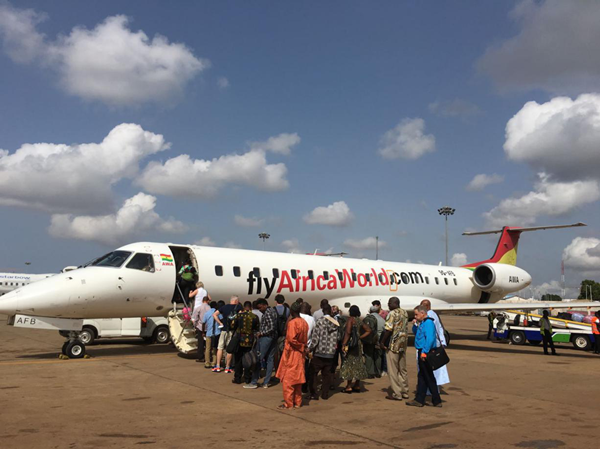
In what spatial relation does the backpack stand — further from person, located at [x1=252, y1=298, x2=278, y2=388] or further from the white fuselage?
the white fuselage

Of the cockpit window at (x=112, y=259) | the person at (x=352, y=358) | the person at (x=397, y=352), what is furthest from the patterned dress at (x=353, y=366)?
the cockpit window at (x=112, y=259)

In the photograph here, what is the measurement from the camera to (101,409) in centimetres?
788

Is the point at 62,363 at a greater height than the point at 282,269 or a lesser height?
lesser

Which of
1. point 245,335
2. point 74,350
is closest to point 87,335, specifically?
point 74,350

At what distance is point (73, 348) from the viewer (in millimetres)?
13695

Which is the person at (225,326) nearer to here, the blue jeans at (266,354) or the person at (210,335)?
the person at (210,335)

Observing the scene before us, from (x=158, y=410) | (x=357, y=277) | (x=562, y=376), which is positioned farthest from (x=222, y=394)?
(x=357, y=277)

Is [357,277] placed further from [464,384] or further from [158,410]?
[158,410]

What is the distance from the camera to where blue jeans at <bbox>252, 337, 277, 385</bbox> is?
33.2 ft

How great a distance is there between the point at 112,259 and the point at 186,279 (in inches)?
90.4

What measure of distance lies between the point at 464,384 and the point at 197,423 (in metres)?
6.32

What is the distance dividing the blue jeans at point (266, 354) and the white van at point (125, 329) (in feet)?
27.5

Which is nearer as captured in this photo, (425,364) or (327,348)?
(425,364)

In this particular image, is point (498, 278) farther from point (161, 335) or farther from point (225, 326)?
point (225, 326)
